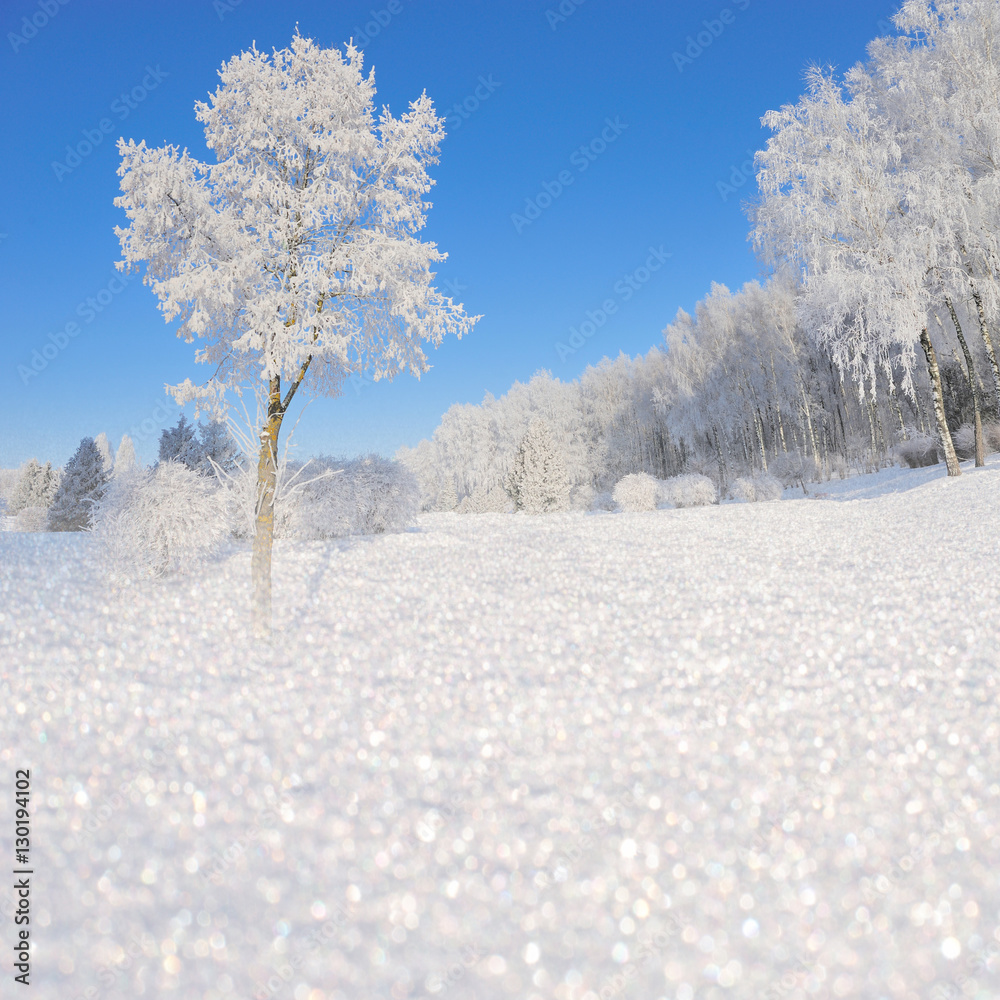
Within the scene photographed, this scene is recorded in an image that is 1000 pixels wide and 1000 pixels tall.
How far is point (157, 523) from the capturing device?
6566 mm

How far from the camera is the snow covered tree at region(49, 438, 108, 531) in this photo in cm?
1603

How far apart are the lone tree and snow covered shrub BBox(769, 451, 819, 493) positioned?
24.9 metres

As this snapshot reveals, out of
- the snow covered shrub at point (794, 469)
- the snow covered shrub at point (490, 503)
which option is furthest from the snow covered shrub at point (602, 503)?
the snow covered shrub at point (794, 469)

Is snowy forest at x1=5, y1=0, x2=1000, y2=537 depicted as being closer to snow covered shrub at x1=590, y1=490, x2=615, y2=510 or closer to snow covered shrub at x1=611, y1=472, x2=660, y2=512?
snow covered shrub at x1=611, y1=472, x2=660, y2=512

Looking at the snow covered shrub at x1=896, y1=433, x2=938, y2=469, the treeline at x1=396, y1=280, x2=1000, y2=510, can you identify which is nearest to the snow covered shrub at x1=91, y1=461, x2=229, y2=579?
the treeline at x1=396, y1=280, x2=1000, y2=510

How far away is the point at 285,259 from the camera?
5.94 m

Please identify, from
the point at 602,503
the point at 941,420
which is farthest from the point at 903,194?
the point at 602,503

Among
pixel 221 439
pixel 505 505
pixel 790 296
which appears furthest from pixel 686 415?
pixel 221 439

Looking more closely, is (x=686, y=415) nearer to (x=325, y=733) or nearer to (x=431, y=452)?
(x=431, y=452)

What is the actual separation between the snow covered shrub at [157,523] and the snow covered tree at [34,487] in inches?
877

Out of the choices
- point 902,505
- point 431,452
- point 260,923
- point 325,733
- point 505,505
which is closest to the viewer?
point 260,923

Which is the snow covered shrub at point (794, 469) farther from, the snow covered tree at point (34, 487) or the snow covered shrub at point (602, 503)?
the snow covered tree at point (34, 487)

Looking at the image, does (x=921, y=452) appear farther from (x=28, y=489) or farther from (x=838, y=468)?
(x=28, y=489)

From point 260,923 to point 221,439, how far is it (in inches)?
681
